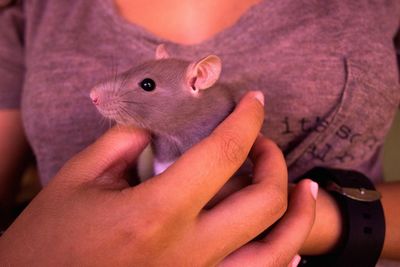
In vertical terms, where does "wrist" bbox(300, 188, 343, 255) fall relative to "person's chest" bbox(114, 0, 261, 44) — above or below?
below

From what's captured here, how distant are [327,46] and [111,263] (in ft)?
2.34

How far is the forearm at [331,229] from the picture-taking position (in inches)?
33.4

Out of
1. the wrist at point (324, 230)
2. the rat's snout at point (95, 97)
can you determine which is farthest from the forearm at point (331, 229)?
the rat's snout at point (95, 97)

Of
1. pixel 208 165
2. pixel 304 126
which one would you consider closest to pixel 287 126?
pixel 304 126

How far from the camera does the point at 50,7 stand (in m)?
1.05

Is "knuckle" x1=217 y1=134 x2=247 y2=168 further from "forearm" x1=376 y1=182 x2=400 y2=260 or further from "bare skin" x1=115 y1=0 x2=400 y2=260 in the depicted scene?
→ "forearm" x1=376 y1=182 x2=400 y2=260

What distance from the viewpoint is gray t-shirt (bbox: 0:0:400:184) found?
0.92 metres

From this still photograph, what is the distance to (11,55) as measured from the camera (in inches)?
43.6

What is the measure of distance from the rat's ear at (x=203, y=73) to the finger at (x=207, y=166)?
11 centimetres

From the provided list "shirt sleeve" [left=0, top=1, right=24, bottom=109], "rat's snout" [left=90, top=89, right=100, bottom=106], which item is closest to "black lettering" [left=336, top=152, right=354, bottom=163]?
"rat's snout" [left=90, top=89, right=100, bottom=106]

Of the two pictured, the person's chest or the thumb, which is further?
the person's chest

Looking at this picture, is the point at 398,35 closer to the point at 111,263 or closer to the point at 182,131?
the point at 182,131

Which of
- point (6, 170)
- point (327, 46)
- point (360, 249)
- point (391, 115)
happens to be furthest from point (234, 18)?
point (6, 170)

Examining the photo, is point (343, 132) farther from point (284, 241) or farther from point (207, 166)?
point (207, 166)
